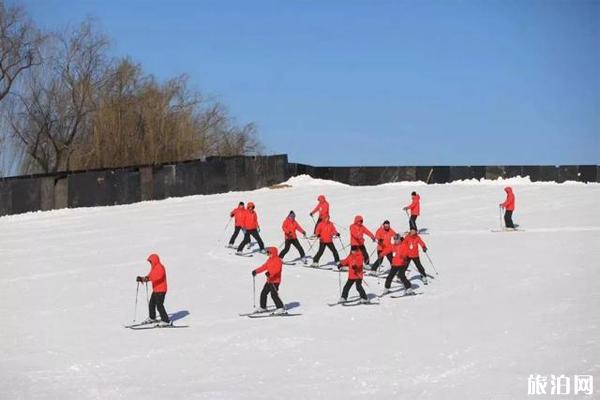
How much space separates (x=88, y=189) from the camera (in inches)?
1420

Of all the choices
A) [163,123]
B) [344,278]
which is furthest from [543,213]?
[163,123]

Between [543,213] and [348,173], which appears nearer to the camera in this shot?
[543,213]

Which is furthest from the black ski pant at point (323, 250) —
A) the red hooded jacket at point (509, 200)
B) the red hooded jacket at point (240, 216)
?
the red hooded jacket at point (509, 200)

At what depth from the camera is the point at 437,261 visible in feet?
76.1

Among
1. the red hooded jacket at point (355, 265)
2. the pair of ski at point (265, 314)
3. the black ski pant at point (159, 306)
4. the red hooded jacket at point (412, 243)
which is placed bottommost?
the pair of ski at point (265, 314)

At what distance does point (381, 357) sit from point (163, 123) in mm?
39494

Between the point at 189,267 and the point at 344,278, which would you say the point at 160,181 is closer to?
the point at 189,267

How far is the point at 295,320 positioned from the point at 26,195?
19.9m

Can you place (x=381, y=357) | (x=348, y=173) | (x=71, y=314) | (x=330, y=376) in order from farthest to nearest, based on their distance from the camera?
(x=348, y=173), (x=71, y=314), (x=381, y=357), (x=330, y=376)

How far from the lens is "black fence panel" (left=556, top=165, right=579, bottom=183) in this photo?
3909 centimetres

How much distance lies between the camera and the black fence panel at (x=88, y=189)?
1412 inches

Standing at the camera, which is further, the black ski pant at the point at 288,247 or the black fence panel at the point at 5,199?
the black fence panel at the point at 5,199

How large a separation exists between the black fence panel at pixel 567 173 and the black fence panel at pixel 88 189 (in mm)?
17359

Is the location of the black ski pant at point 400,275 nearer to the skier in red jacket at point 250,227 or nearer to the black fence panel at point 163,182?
the skier in red jacket at point 250,227
